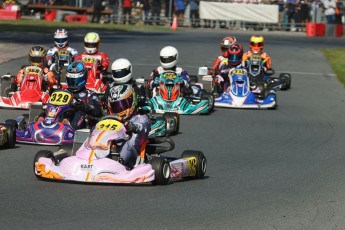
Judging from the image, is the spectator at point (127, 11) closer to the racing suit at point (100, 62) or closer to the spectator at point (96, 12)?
the spectator at point (96, 12)

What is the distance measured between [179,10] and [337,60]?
12.5 metres

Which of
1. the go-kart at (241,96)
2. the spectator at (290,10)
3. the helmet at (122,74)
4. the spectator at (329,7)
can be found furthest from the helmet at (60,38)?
the spectator at (329,7)

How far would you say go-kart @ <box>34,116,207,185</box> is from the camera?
363 inches

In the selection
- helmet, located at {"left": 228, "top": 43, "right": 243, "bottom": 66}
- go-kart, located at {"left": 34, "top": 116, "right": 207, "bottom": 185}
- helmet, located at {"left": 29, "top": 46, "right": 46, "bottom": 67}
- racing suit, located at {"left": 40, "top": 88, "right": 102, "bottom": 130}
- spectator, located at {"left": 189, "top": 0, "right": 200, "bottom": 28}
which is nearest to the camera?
go-kart, located at {"left": 34, "top": 116, "right": 207, "bottom": 185}

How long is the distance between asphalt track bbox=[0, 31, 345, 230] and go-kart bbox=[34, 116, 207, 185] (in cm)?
10

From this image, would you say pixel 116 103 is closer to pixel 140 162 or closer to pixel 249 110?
pixel 140 162

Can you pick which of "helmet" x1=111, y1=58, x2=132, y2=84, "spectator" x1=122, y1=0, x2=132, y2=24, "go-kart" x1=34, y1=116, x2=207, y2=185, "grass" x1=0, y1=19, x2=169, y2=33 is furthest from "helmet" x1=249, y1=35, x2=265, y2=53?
"spectator" x1=122, y1=0, x2=132, y2=24

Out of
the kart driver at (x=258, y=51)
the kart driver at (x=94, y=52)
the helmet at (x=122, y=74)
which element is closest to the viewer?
the helmet at (x=122, y=74)

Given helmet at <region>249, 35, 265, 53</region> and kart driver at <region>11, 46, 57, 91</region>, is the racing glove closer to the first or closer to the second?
kart driver at <region>11, 46, 57, 91</region>

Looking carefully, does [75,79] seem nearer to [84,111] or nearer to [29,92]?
[84,111]

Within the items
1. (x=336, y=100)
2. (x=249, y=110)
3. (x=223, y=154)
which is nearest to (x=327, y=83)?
(x=336, y=100)

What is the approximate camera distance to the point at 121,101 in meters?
10.2

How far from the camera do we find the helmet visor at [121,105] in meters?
10.2

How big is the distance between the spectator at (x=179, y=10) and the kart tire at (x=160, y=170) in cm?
3067
